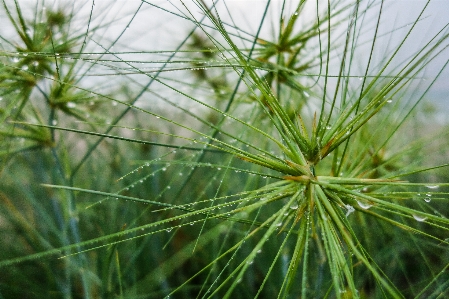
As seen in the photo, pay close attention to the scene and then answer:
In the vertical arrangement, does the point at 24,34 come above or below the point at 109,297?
above

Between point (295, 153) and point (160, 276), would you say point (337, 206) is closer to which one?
point (295, 153)

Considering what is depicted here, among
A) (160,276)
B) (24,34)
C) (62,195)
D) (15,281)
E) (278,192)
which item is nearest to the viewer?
(278,192)

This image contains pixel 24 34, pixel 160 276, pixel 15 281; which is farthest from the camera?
pixel 15 281

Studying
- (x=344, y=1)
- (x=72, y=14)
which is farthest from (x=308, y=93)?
(x=72, y=14)

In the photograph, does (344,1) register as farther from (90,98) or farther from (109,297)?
(109,297)

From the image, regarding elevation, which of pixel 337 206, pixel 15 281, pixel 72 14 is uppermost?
pixel 72 14

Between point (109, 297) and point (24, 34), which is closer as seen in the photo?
point (24, 34)

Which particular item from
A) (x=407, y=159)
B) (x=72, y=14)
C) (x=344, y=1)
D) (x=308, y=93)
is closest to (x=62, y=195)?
(x=72, y=14)

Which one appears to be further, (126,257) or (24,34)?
(126,257)

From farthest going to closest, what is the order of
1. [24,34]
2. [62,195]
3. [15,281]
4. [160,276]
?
[15,281], [160,276], [62,195], [24,34]
